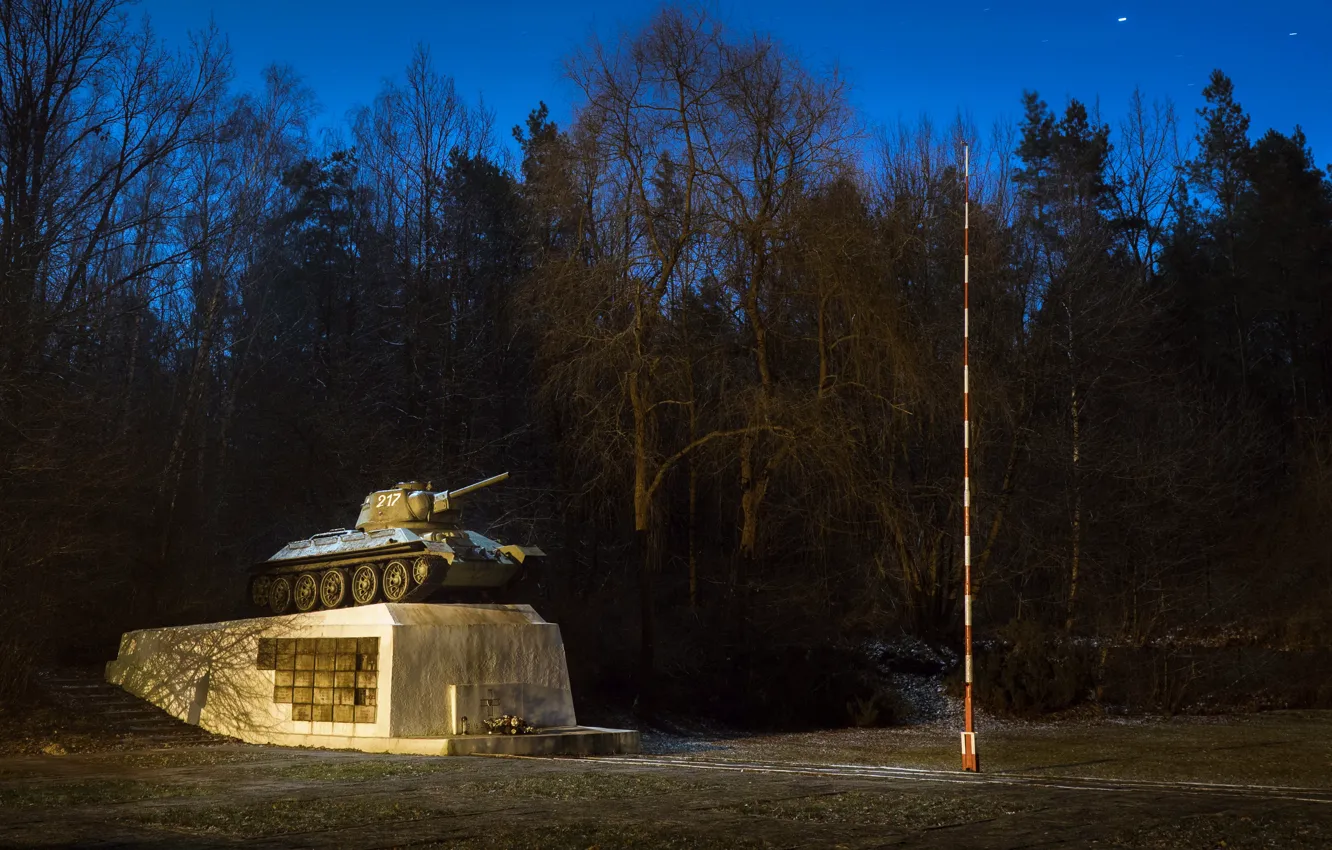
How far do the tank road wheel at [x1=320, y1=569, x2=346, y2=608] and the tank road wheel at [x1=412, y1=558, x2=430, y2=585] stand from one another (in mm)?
1631

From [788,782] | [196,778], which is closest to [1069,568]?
[788,782]

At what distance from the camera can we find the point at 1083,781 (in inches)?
419

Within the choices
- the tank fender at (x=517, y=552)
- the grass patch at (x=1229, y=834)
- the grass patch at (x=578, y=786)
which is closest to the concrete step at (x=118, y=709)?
the tank fender at (x=517, y=552)

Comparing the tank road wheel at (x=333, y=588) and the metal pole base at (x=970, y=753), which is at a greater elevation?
the tank road wheel at (x=333, y=588)

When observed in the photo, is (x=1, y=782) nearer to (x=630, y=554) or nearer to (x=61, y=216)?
(x=61, y=216)

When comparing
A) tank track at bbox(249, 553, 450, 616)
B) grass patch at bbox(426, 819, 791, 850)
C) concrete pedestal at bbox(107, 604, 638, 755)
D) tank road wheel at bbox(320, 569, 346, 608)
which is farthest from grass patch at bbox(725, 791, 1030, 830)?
tank road wheel at bbox(320, 569, 346, 608)

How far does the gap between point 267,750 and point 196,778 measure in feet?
12.7

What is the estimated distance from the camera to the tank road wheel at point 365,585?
58.4 ft

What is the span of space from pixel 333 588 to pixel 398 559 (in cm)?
159

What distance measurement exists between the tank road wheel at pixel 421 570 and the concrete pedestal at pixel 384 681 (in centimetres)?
81

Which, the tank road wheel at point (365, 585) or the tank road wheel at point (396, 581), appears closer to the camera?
the tank road wheel at point (396, 581)

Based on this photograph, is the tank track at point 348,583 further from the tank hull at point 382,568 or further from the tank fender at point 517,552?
the tank fender at point 517,552

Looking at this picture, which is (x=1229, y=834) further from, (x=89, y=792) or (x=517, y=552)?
(x=517, y=552)

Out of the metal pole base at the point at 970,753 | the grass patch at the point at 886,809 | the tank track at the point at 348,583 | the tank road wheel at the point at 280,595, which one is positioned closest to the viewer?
the grass patch at the point at 886,809
